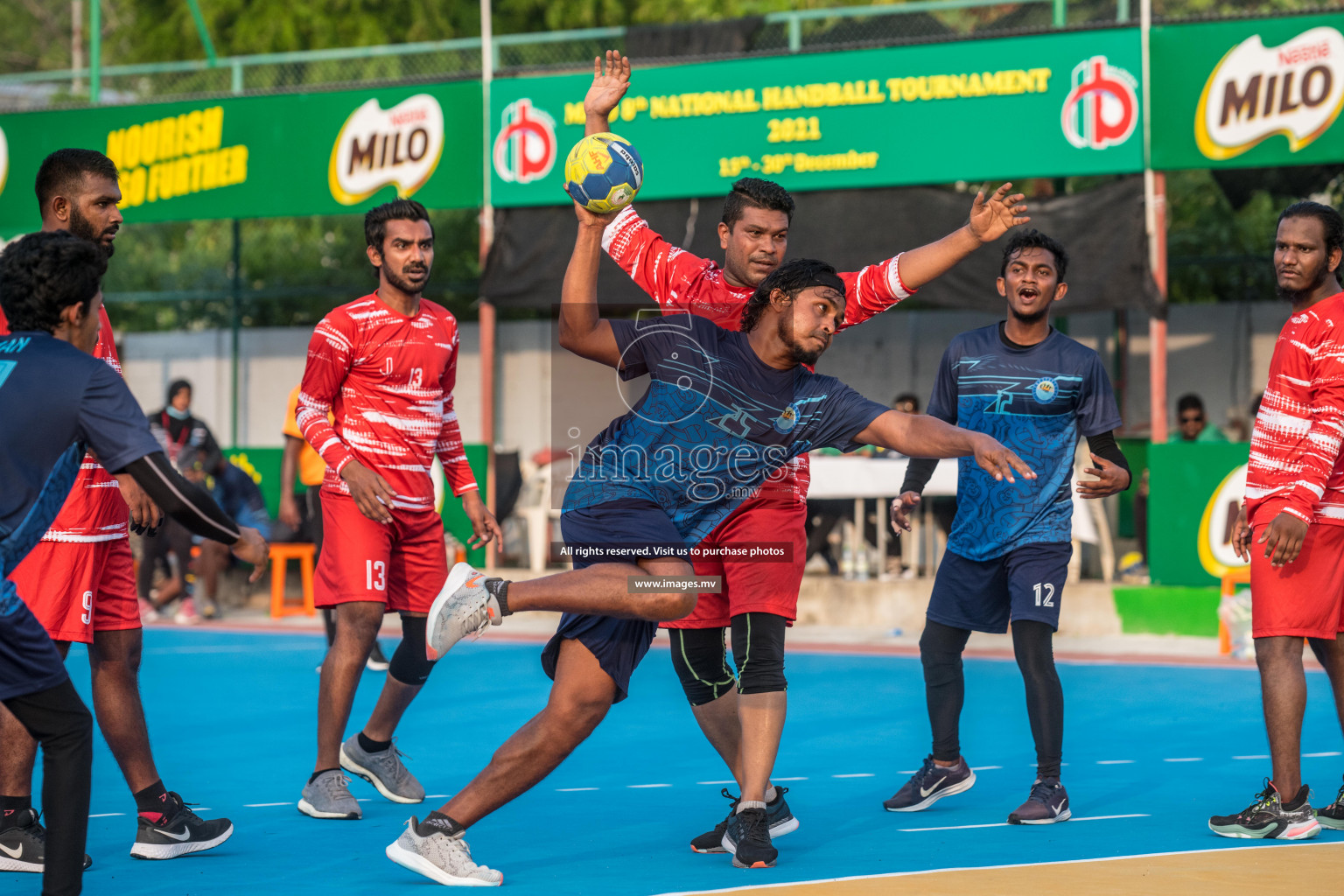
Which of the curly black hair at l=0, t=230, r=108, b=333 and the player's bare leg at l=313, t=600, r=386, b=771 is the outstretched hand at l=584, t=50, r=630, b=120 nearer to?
the curly black hair at l=0, t=230, r=108, b=333

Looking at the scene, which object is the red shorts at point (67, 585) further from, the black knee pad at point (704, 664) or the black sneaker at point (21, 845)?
the black knee pad at point (704, 664)

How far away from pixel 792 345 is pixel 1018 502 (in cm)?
171

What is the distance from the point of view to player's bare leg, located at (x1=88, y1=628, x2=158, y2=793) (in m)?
5.64

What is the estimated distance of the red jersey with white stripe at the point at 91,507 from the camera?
556cm

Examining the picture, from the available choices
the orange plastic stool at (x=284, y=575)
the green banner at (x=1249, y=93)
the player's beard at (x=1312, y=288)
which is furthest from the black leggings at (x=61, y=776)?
the green banner at (x=1249, y=93)

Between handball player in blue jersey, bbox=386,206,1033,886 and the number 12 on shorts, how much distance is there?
3.92ft

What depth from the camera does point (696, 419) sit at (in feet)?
17.4

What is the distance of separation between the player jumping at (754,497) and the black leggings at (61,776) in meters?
2.12

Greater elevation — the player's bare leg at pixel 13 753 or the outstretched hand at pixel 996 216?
the outstretched hand at pixel 996 216

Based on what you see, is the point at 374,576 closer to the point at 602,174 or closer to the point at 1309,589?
the point at 602,174

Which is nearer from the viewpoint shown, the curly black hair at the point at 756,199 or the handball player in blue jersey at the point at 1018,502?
the curly black hair at the point at 756,199

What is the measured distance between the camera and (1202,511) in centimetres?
1287

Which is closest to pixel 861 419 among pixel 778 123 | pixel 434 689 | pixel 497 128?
pixel 434 689

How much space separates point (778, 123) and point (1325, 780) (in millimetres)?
8864
